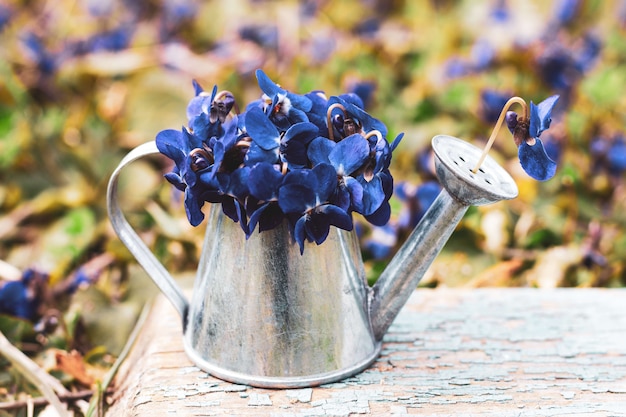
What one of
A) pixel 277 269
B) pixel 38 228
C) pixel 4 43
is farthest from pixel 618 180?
pixel 4 43

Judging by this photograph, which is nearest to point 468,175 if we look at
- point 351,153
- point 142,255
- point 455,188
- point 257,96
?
point 455,188

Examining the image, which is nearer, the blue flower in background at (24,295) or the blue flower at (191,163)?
the blue flower at (191,163)

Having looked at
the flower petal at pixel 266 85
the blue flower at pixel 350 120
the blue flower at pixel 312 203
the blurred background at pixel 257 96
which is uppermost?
the flower petal at pixel 266 85

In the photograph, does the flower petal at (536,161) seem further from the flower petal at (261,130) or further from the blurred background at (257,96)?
the blurred background at (257,96)

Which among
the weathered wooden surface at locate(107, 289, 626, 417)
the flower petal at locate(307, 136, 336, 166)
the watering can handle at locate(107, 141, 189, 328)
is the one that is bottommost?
the weathered wooden surface at locate(107, 289, 626, 417)

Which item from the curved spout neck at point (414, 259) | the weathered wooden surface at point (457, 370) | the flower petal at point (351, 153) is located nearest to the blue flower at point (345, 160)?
the flower petal at point (351, 153)

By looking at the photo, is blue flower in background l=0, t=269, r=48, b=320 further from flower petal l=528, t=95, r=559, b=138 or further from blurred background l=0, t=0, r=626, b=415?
flower petal l=528, t=95, r=559, b=138

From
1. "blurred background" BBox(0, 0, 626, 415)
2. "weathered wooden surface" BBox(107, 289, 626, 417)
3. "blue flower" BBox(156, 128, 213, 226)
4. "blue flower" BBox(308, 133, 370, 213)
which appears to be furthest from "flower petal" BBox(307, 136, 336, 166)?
"blurred background" BBox(0, 0, 626, 415)
